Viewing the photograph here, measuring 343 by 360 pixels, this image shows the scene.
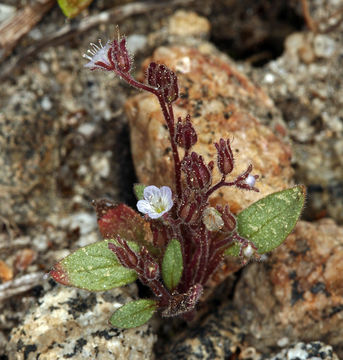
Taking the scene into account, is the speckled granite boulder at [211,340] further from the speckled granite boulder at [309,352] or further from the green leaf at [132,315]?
the green leaf at [132,315]

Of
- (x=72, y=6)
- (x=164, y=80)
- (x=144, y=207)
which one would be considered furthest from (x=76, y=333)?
(x=72, y=6)

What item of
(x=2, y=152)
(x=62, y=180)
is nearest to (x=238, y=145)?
(x=62, y=180)

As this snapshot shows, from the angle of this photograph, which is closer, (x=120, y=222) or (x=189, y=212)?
(x=189, y=212)

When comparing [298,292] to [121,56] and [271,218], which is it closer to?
[271,218]

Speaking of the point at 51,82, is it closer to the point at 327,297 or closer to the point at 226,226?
the point at 226,226

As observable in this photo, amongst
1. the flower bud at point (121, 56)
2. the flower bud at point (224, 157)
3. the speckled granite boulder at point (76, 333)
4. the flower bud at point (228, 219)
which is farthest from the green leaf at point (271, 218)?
the flower bud at point (121, 56)
